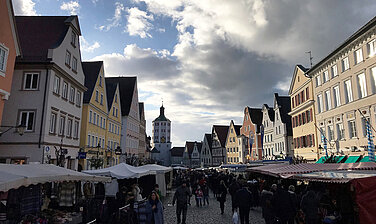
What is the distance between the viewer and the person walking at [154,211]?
8477 mm

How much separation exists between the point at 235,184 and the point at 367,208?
7.90 metres

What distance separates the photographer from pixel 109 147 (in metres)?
38.7

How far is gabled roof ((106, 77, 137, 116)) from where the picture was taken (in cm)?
5088

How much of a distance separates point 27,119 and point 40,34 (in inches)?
334

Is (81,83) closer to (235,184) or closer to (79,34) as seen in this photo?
(79,34)

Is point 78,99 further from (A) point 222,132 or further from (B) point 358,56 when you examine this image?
(A) point 222,132

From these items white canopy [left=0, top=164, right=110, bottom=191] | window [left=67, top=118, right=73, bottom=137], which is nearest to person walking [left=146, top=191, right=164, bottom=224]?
white canopy [left=0, top=164, right=110, bottom=191]

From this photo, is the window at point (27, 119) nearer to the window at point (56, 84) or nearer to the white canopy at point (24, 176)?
the window at point (56, 84)

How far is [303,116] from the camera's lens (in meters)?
32.7

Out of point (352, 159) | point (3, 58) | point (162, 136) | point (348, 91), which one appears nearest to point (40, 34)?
point (3, 58)

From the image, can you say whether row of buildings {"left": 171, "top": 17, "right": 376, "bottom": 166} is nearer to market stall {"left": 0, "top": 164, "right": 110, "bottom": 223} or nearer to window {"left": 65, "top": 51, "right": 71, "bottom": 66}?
market stall {"left": 0, "top": 164, "right": 110, "bottom": 223}

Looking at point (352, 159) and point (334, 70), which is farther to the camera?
point (334, 70)

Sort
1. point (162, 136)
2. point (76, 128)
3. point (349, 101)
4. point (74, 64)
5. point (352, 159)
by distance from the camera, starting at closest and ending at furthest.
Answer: point (352, 159) < point (349, 101) < point (74, 64) < point (76, 128) < point (162, 136)

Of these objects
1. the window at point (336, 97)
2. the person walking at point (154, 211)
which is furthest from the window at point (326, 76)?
the person walking at point (154, 211)
